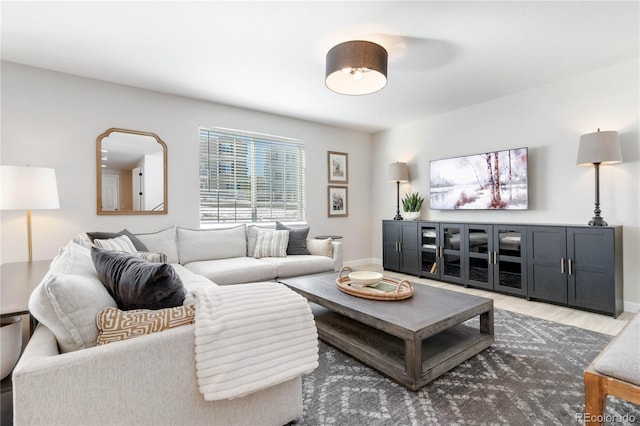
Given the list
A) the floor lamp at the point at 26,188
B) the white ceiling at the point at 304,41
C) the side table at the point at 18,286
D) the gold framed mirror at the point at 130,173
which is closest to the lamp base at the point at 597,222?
the white ceiling at the point at 304,41

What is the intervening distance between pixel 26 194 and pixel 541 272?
15.7 ft

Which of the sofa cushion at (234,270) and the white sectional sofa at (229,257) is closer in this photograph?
the sofa cushion at (234,270)

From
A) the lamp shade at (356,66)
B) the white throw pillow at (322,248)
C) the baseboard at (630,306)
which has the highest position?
the lamp shade at (356,66)

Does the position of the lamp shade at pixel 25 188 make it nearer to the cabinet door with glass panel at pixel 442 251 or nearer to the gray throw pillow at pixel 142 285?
the gray throw pillow at pixel 142 285

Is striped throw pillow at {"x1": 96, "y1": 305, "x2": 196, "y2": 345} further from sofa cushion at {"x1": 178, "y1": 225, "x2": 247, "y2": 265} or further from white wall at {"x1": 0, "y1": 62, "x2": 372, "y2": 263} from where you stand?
white wall at {"x1": 0, "y1": 62, "x2": 372, "y2": 263}

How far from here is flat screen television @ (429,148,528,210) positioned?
3613 mm

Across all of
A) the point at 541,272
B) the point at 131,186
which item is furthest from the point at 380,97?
the point at 131,186

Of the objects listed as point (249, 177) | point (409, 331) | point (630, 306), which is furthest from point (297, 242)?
point (630, 306)

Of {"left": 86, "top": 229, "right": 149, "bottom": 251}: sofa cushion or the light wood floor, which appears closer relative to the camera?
the light wood floor

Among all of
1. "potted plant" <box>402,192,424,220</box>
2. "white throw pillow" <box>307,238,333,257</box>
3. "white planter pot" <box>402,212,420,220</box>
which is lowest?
"white throw pillow" <box>307,238,333,257</box>

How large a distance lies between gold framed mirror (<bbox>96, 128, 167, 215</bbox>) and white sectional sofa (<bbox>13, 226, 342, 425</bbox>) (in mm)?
2218

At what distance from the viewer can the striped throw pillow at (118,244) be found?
2.46 m

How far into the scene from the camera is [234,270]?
119 inches

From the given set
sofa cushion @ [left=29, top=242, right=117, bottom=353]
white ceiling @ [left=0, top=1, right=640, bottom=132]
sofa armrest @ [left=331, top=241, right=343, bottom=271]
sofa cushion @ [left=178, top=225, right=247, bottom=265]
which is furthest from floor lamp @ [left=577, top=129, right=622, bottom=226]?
sofa cushion @ [left=29, top=242, right=117, bottom=353]
